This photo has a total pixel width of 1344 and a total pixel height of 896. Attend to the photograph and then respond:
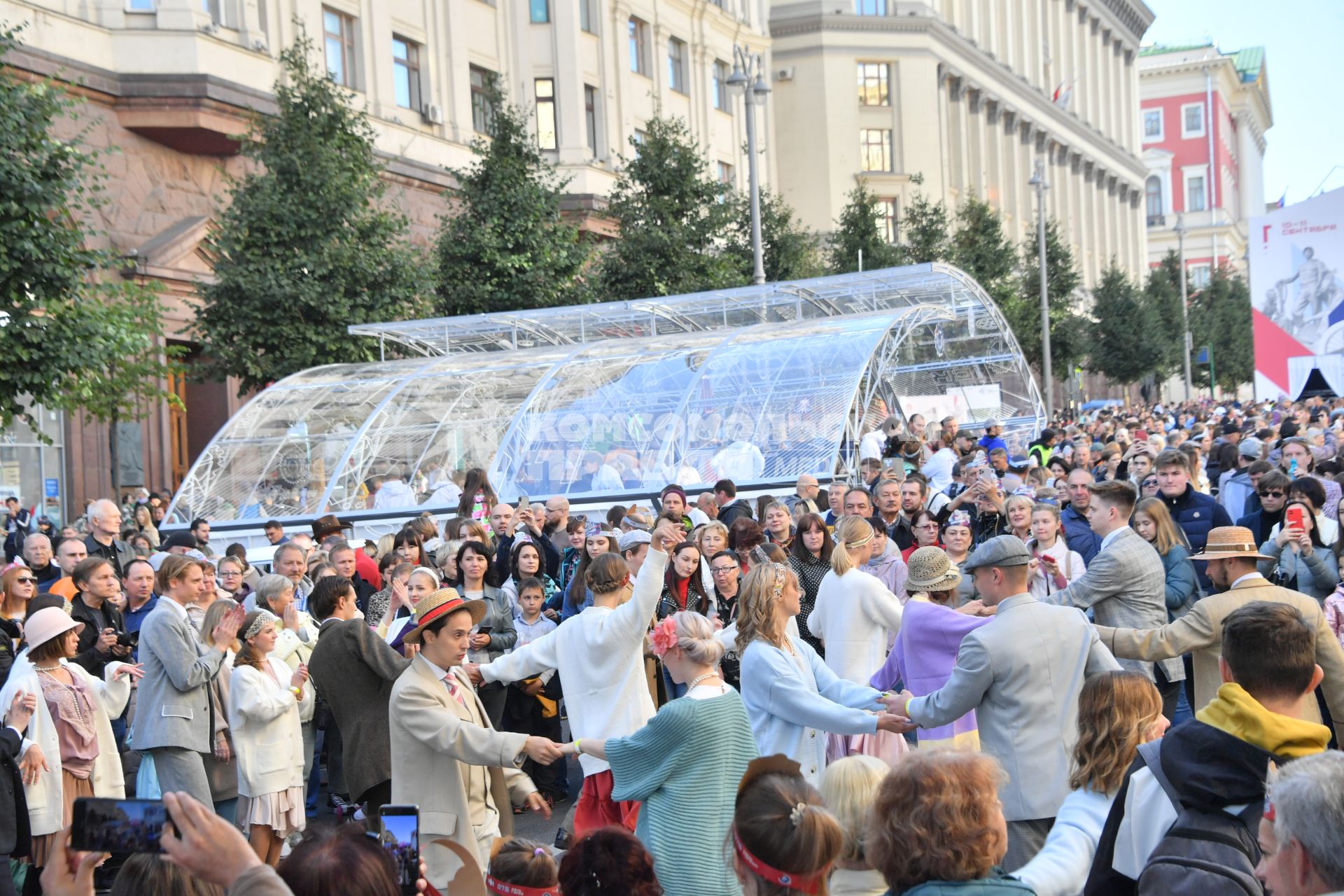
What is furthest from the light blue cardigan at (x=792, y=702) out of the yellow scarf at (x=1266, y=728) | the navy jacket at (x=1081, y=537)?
the navy jacket at (x=1081, y=537)

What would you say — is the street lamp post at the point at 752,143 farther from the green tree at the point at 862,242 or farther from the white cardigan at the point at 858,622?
the white cardigan at the point at 858,622

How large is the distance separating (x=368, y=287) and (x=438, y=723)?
2065 cm

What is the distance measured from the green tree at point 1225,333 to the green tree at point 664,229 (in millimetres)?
48625

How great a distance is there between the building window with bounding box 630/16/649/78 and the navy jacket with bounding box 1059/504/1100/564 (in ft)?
121

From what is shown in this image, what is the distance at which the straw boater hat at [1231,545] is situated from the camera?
21.2 ft

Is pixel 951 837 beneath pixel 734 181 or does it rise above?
beneath

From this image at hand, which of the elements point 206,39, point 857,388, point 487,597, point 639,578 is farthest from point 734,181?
point 639,578

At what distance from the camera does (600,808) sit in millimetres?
6352

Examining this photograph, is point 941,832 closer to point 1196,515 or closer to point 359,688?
point 359,688

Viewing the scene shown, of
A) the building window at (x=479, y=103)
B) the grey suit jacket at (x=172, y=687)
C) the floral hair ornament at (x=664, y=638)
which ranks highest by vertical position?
the building window at (x=479, y=103)

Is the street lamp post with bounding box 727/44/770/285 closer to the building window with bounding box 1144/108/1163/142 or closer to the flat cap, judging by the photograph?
the flat cap

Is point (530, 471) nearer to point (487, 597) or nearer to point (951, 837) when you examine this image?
point (487, 597)

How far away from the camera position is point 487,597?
34.6ft

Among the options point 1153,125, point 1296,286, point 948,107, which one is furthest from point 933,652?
point 1153,125
